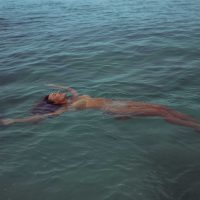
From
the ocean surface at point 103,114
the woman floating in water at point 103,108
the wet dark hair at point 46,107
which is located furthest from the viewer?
the wet dark hair at point 46,107

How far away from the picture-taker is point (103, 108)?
30.6 ft

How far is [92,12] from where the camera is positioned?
2531 cm

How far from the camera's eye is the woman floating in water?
27.6 ft

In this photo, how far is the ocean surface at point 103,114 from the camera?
666 cm

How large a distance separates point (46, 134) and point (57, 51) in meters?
8.32

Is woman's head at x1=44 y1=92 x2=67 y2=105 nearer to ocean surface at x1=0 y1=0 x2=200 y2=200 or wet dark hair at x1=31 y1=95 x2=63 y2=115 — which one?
wet dark hair at x1=31 y1=95 x2=63 y2=115

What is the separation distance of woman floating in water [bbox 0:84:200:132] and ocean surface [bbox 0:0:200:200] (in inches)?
6.5

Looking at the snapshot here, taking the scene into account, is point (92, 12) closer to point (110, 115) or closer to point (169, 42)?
point (169, 42)

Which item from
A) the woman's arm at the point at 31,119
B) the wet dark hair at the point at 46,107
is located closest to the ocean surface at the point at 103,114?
the woman's arm at the point at 31,119

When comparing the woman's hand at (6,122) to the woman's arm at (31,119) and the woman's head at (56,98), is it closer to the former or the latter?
the woman's arm at (31,119)

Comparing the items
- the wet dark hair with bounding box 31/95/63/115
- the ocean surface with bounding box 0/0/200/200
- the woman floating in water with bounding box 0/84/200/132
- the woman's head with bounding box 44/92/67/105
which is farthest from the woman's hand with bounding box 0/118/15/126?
the woman's head with bounding box 44/92/67/105

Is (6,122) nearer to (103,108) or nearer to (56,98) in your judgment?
(56,98)

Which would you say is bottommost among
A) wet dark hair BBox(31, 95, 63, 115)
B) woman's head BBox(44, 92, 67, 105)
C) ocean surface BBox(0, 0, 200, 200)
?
ocean surface BBox(0, 0, 200, 200)

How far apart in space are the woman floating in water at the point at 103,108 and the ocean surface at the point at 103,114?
0.17m
